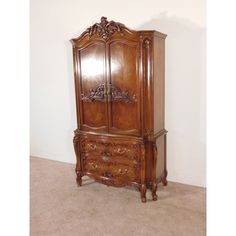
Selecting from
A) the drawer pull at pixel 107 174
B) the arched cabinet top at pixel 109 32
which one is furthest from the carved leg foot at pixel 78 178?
the arched cabinet top at pixel 109 32

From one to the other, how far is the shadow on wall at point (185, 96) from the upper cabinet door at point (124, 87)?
22.7 inches

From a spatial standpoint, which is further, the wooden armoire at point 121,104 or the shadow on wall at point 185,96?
the shadow on wall at point 185,96

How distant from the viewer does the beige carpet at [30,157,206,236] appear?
2384 millimetres

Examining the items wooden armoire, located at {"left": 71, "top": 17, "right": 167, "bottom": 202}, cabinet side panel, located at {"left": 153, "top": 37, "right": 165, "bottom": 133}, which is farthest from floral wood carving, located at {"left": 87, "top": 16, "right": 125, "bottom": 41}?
cabinet side panel, located at {"left": 153, "top": 37, "right": 165, "bottom": 133}

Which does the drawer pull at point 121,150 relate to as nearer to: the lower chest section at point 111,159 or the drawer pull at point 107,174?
the lower chest section at point 111,159

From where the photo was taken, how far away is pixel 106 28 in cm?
288

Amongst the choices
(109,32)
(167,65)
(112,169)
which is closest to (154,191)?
(112,169)

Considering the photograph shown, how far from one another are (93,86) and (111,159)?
0.83 meters

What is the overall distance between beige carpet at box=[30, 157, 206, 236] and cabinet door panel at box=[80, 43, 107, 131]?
0.75 m

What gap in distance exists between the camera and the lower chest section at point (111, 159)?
9.59 ft

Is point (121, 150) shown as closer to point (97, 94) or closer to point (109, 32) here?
point (97, 94)
